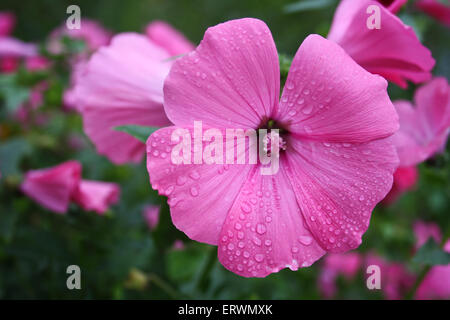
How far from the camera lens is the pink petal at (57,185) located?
0.92 meters

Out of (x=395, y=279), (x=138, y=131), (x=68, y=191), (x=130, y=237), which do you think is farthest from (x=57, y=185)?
(x=395, y=279)

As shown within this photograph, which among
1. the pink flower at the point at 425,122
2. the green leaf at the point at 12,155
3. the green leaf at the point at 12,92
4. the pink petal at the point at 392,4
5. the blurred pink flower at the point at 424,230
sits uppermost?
the pink petal at the point at 392,4

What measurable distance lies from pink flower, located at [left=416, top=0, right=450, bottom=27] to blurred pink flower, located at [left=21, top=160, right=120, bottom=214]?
872 millimetres

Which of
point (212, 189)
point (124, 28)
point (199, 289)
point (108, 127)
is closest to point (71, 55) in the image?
point (108, 127)

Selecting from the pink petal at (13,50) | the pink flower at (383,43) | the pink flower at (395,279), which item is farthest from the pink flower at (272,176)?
the pink petal at (13,50)

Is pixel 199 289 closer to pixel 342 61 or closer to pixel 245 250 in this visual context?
pixel 245 250

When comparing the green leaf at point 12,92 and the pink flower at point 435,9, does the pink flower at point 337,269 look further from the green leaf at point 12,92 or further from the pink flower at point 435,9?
the green leaf at point 12,92

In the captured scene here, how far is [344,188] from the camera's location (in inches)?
24.9

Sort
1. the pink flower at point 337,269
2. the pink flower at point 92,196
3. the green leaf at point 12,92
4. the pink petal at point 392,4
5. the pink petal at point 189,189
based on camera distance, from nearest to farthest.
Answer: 1. the pink petal at point 189,189
2. the pink petal at point 392,4
3. the pink flower at point 92,196
4. the green leaf at point 12,92
5. the pink flower at point 337,269

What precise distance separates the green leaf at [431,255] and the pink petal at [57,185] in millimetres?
644

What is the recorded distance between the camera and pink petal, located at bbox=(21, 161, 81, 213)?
36.3 inches

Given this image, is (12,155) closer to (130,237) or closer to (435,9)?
(130,237)

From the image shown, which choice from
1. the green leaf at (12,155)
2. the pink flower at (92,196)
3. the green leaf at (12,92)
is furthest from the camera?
the green leaf at (12,92)
